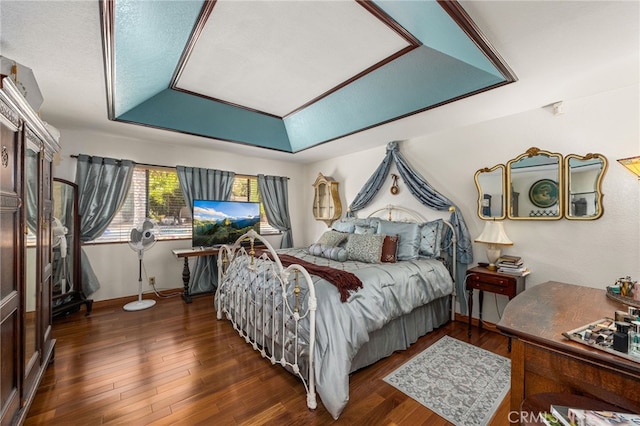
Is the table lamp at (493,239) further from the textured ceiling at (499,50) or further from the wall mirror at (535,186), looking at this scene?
the textured ceiling at (499,50)

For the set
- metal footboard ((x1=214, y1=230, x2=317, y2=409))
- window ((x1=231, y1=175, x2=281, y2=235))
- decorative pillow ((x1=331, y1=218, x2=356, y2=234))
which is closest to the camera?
metal footboard ((x1=214, y1=230, x2=317, y2=409))

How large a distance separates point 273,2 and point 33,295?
2.58 meters

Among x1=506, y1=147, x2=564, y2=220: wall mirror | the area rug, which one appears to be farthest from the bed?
x1=506, y1=147, x2=564, y2=220: wall mirror

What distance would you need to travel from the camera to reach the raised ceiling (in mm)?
1779

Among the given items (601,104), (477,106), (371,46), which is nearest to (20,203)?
(371,46)

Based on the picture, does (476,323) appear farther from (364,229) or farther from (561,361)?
(561,361)

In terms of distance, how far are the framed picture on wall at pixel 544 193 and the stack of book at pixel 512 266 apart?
2.05 feet

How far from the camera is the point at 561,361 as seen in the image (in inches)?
44.1

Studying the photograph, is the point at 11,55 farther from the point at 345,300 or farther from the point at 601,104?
the point at 601,104

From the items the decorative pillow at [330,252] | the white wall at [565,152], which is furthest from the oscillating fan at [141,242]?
the white wall at [565,152]

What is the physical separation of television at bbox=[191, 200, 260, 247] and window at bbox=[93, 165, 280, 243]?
0.39 metres

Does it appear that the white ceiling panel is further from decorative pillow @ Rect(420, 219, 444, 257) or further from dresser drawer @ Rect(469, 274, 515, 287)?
dresser drawer @ Rect(469, 274, 515, 287)

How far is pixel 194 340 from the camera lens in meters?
2.75

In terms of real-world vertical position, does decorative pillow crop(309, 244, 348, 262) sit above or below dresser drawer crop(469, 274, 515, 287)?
above
